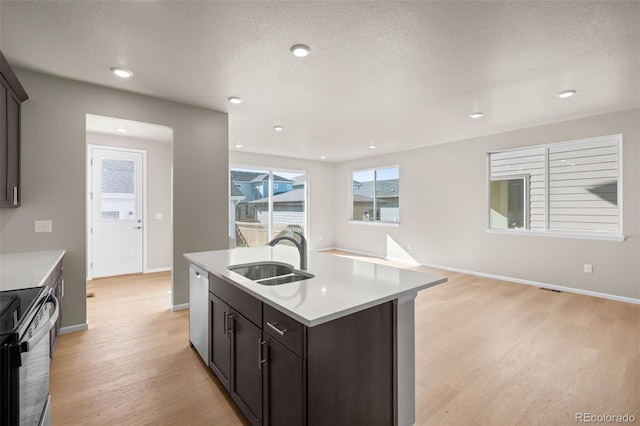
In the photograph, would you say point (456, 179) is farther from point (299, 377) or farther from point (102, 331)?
point (102, 331)

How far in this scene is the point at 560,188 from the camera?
4504mm

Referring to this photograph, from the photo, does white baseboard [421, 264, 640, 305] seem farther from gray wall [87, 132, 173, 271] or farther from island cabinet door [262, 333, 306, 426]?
gray wall [87, 132, 173, 271]

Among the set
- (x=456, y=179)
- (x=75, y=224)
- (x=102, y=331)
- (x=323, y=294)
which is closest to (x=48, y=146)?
(x=75, y=224)

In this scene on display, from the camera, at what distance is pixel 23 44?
2.31m

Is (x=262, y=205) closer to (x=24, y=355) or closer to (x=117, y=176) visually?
(x=117, y=176)

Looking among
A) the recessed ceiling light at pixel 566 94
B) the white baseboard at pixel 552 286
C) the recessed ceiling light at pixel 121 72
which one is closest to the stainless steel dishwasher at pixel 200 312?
the recessed ceiling light at pixel 121 72

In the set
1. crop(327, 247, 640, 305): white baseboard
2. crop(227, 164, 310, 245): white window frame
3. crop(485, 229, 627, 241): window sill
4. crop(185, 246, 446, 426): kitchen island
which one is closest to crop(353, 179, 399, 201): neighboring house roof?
crop(227, 164, 310, 245): white window frame

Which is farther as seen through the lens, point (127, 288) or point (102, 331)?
point (127, 288)

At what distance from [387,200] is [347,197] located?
1.33m

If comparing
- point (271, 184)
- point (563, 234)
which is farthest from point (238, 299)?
point (271, 184)

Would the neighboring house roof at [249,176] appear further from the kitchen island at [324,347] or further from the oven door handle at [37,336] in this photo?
the oven door handle at [37,336]

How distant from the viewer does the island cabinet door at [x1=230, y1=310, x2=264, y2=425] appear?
5.18ft

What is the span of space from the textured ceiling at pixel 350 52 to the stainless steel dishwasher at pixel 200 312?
1.80m

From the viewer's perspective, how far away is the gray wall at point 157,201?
5.60 meters
